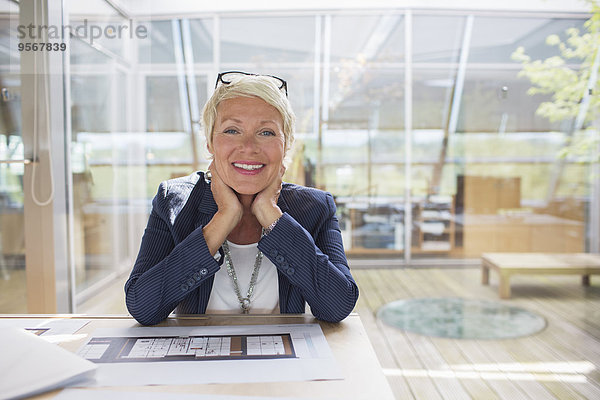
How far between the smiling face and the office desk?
39 cm

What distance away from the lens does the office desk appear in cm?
76

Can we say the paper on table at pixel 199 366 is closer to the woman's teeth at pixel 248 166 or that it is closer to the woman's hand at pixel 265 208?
the woman's hand at pixel 265 208

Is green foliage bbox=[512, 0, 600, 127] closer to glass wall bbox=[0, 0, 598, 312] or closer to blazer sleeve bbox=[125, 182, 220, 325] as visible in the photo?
glass wall bbox=[0, 0, 598, 312]

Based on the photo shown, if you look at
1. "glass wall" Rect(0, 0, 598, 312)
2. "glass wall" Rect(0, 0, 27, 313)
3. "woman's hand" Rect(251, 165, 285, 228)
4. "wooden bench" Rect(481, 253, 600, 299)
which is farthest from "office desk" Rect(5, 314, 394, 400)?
"wooden bench" Rect(481, 253, 600, 299)

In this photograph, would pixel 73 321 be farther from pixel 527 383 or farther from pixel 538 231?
pixel 538 231

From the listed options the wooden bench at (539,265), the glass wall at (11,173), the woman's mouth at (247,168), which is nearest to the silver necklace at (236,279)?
the woman's mouth at (247,168)

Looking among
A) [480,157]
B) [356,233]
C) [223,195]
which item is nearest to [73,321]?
[223,195]

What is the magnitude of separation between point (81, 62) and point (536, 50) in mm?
3419

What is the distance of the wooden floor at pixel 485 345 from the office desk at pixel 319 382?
1.52 metres

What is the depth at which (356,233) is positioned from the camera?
4.09 metres

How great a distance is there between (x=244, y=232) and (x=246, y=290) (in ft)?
0.62

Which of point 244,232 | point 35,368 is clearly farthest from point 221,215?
point 35,368

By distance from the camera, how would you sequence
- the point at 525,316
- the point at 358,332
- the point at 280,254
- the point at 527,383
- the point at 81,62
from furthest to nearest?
1. the point at 525,316
2. the point at 81,62
3. the point at 527,383
4. the point at 280,254
5. the point at 358,332

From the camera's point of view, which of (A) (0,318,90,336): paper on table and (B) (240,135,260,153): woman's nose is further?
(B) (240,135,260,153): woman's nose
